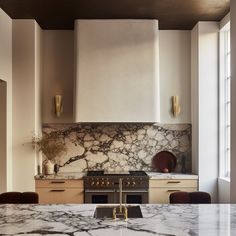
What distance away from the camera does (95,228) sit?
2.11m

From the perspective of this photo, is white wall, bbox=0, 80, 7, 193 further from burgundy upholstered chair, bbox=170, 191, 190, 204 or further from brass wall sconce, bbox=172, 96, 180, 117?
burgundy upholstered chair, bbox=170, 191, 190, 204

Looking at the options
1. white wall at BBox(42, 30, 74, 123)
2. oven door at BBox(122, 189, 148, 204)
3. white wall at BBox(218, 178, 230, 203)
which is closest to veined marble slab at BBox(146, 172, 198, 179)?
oven door at BBox(122, 189, 148, 204)

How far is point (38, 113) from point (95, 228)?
11.6ft

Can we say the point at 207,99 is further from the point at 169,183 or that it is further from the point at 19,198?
the point at 19,198

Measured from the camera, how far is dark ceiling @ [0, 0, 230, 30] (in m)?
4.55

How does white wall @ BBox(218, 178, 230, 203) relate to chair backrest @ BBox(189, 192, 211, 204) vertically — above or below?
below

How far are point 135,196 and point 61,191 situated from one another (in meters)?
1.02

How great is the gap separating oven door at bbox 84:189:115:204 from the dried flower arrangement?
0.84 meters

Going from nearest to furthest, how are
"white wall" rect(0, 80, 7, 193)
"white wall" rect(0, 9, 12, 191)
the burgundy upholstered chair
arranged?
the burgundy upholstered chair, "white wall" rect(0, 9, 12, 191), "white wall" rect(0, 80, 7, 193)

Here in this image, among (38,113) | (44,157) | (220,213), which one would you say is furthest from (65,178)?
(220,213)

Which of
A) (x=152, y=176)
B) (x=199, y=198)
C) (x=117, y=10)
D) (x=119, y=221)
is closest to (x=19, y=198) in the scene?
(x=119, y=221)

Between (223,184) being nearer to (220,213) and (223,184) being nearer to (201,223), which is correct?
(220,213)

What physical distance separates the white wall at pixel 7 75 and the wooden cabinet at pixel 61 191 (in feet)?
1.64

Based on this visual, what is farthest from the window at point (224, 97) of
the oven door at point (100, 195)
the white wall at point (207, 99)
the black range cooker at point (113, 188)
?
the oven door at point (100, 195)
